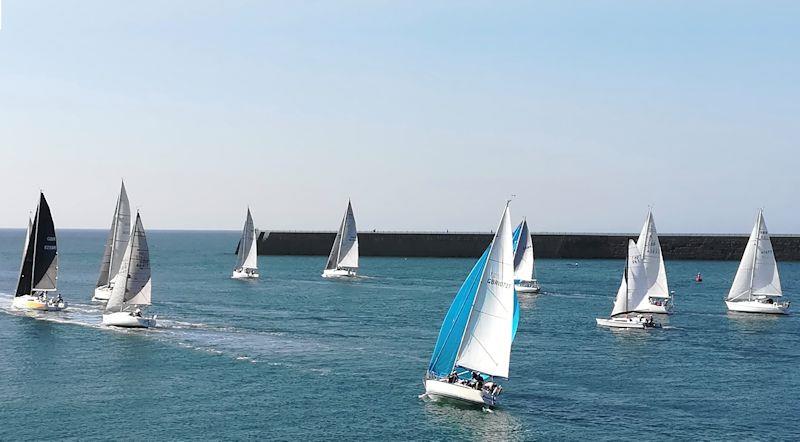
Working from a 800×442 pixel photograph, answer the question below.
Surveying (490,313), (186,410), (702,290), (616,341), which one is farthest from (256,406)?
(702,290)

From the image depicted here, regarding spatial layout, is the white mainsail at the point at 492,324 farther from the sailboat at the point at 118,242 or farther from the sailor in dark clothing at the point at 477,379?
the sailboat at the point at 118,242

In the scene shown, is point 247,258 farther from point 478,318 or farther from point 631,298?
point 478,318

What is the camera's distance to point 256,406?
136 feet

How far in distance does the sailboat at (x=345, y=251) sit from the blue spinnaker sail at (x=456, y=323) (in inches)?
3033

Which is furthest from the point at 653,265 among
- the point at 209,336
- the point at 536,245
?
the point at 536,245

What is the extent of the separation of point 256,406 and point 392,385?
757cm

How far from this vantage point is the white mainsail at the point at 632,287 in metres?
70.8

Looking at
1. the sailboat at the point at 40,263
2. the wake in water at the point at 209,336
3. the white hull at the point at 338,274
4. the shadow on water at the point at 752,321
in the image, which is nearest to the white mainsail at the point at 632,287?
the shadow on water at the point at 752,321

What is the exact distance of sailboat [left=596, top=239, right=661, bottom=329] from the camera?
229ft

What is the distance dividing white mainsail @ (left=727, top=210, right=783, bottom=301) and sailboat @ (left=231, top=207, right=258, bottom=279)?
5996 cm

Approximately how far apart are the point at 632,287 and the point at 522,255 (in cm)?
2942

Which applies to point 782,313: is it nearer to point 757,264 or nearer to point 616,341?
point 757,264

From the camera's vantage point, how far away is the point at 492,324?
41.4m

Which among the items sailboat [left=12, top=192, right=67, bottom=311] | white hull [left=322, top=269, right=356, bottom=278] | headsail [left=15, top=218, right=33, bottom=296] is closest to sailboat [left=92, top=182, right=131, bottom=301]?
sailboat [left=12, top=192, right=67, bottom=311]
